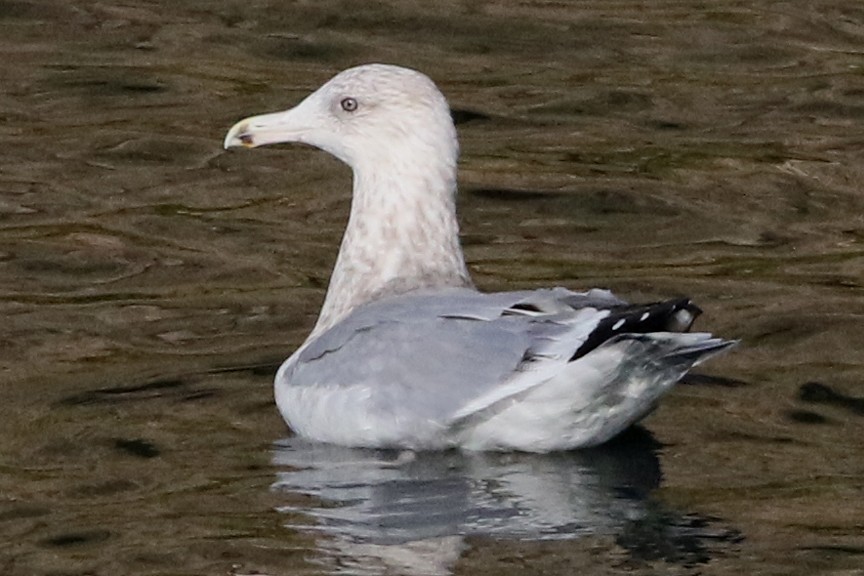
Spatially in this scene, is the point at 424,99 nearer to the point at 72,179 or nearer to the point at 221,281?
the point at 221,281

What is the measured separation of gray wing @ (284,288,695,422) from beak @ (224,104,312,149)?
113cm

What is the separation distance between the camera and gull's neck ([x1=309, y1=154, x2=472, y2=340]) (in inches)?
350

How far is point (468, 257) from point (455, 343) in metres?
3.33

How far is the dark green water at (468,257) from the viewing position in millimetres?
7242

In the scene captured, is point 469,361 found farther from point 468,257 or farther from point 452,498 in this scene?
point 468,257

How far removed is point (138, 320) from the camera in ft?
32.9

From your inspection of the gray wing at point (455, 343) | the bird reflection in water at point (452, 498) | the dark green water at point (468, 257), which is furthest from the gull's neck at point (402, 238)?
the bird reflection in water at point (452, 498)

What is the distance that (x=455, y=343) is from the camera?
25.6 ft

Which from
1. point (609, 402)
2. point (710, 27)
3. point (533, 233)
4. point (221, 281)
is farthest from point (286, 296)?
point (710, 27)

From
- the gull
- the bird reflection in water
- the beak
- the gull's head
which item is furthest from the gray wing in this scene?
the beak

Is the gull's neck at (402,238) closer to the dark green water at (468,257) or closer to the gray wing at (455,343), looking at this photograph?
the dark green water at (468,257)

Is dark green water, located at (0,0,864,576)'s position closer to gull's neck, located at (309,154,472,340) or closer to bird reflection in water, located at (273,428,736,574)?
bird reflection in water, located at (273,428,736,574)

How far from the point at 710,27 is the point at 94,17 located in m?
3.72

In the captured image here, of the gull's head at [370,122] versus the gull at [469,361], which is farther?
the gull's head at [370,122]
